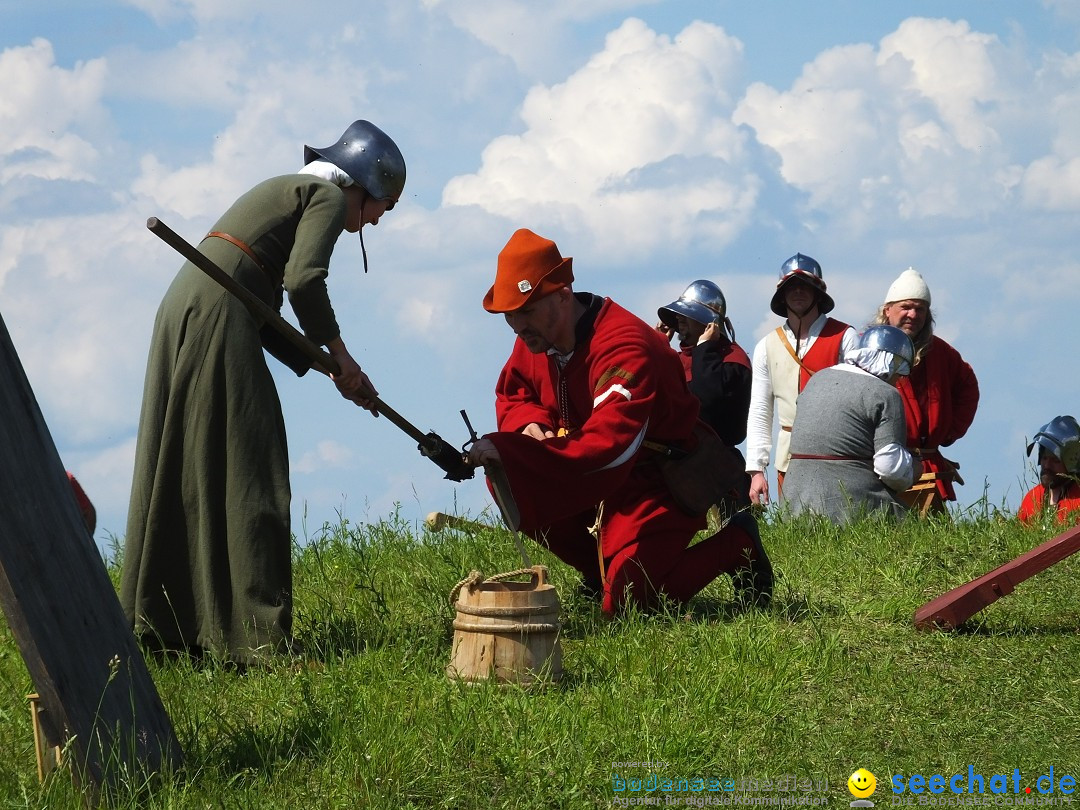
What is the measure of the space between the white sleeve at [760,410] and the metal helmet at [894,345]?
3.49ft

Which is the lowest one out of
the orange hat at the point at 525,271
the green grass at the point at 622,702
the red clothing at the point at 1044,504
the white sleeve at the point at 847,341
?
the green grass at the point at 622,702

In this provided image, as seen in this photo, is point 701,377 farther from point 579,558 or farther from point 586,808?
point 586,808

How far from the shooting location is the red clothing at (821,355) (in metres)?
9.24

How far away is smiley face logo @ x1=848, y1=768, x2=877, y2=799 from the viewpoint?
13.5ft

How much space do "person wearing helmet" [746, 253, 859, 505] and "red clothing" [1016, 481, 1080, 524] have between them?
1.55m

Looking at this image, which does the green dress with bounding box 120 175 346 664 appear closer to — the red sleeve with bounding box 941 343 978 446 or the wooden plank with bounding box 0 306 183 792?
the wooden plank with bounding box 0 306 183 792

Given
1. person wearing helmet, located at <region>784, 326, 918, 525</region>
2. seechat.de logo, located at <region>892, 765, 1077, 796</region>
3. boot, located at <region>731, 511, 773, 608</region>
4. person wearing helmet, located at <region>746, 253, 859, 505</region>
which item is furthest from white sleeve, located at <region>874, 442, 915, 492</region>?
seechat.de logo, located at <region>892, 765, 1077, 796</region>

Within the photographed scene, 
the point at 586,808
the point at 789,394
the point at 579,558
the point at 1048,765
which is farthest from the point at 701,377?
the point at 586,808

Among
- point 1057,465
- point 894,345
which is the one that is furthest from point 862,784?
point 1057,465

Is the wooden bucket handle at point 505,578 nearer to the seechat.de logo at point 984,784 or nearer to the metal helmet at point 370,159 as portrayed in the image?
the seechat.de logo at point 984,784

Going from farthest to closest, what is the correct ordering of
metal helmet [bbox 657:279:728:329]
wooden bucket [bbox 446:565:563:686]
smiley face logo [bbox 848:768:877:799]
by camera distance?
metal helmet [bbox 657:279:728:329]
wooden bucket [bbox 446:565:563:686]
smiley face logo [bbox 848:768:877:799]

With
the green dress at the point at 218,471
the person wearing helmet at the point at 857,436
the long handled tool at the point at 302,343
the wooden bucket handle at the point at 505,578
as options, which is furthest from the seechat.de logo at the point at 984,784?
the person wearing helmet at the point at 857,436

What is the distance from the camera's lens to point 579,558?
6344mm

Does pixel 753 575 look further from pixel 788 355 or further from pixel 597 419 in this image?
pixel 788 355
